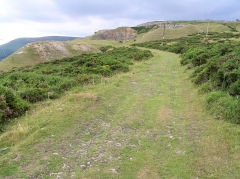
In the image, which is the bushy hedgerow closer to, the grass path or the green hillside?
the green hillside

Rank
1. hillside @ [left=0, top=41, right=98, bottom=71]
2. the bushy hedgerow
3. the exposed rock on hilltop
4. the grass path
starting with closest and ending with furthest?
1. the grass path
2. the bushy hedgerow
3. hillside @ [left=0, top=41, right=98, bottom=71]
4. the exposed rock on hilltop

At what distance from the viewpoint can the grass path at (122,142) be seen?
3.73 m

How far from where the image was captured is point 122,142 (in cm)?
488

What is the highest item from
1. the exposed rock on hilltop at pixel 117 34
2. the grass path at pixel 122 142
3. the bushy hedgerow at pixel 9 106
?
the exposed rock on hilltop at pixel 117 34

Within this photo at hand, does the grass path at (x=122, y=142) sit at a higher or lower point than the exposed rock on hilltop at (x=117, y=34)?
lower

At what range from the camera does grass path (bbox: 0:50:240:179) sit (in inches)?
147

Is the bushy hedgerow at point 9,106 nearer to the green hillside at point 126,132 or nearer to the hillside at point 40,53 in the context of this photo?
the green hillside at point 126,132

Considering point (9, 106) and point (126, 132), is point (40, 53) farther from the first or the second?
point (126, 132)

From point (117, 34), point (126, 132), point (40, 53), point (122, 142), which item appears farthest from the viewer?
point (117, 34)

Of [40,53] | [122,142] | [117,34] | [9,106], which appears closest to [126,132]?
[122,142]

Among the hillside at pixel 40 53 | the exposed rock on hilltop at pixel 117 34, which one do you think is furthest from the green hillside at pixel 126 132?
the exposed rock on hilltop at pixel 117 34

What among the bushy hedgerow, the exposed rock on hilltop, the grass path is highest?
the exposed rock on hilltop

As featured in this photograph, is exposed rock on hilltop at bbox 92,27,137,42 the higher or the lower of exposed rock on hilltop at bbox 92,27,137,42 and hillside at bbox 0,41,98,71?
the higher

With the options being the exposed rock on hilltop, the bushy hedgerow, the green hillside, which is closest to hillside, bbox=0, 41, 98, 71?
the bushy hedgerow
